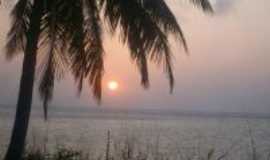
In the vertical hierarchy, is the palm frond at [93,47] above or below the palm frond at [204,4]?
below

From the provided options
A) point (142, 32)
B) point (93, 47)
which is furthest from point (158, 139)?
point (142, 32)

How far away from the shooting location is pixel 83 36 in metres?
8.02

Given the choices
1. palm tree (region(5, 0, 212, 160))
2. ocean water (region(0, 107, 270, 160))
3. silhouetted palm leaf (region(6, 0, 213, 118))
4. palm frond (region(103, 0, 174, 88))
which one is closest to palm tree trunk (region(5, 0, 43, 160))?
palm tree (region(5, 0, 212, 160))

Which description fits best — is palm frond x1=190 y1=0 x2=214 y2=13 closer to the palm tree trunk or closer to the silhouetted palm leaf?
the silhouetted palm leaf

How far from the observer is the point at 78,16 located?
25.6 feet

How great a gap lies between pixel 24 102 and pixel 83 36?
5.54ft

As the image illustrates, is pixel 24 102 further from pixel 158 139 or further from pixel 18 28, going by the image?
pixel 158 139

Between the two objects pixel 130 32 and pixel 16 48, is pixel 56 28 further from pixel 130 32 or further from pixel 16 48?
pixel 16 48

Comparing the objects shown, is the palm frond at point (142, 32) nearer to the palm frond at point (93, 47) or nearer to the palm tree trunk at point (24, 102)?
the palm frond at point (93, 47)

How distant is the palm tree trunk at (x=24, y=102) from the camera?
742cm

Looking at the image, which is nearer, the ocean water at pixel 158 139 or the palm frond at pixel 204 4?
the palm frond at pixel 204 4

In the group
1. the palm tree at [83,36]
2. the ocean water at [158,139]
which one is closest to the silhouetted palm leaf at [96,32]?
the palm tree at [83,36]

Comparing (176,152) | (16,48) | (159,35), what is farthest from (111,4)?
(176,152)

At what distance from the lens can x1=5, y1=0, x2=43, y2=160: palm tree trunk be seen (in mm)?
7418
